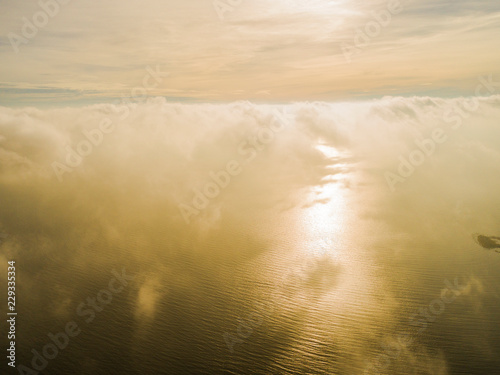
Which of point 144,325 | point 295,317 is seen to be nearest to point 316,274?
point 295,317

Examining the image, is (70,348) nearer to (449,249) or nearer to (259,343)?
(259,343)

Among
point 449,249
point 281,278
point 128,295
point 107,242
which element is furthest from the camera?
point 107,242

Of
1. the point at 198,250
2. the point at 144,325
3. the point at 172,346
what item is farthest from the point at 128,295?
the point at 198,250

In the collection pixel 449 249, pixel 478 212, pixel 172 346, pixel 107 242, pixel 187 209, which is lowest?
pixel 172 346

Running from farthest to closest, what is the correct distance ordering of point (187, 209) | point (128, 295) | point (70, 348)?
point (187, 209)
point (128, 295)
point (70, 348)

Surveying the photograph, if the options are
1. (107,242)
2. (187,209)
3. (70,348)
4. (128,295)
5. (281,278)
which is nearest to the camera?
(70,348)

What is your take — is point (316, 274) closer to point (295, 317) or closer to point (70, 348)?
point (295, 317)

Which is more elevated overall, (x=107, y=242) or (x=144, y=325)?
(x=107, y=242)

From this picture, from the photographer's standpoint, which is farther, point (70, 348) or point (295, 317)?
point (295, 317)

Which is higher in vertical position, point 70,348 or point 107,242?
point 107,242
